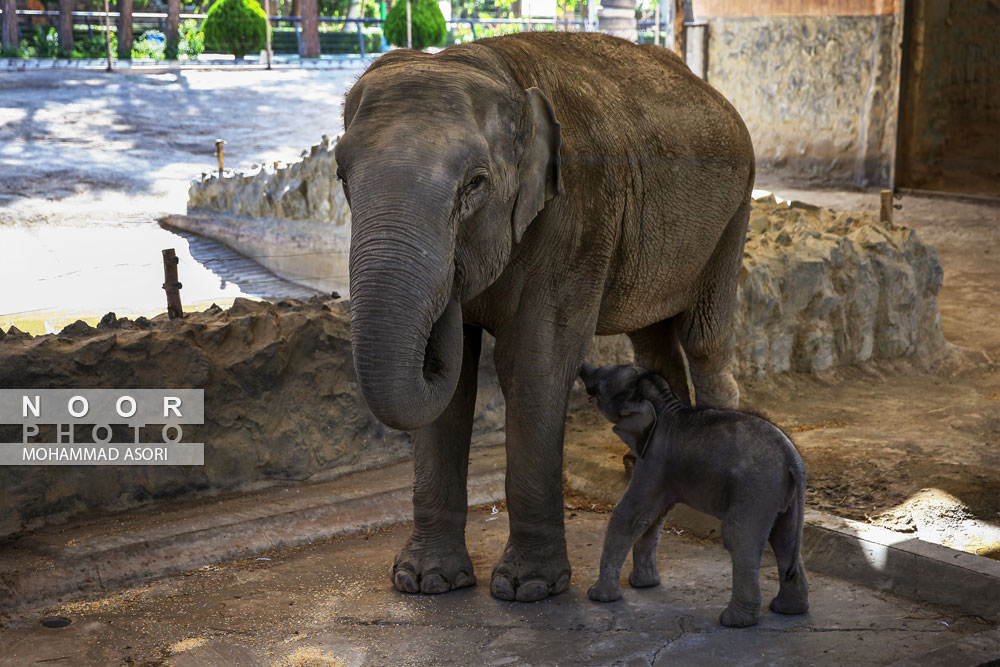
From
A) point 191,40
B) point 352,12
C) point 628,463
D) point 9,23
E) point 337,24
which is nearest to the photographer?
point 628,463

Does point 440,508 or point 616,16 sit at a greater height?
point 616,16

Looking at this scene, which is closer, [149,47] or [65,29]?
[65,29]

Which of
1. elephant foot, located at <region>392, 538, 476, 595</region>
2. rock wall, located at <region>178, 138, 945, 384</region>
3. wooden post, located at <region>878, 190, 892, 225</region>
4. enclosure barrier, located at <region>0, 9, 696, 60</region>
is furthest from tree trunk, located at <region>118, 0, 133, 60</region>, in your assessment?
elephant foot, located at <region>392, 538, 476, 595</region>

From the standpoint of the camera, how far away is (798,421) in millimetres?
7082

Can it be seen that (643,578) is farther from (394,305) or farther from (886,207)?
(886,207)

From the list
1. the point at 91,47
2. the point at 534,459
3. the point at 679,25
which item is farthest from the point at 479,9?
the point at 534,459

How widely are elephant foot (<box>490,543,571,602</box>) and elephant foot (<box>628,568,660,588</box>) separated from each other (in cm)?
27

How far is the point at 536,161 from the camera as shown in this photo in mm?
4094

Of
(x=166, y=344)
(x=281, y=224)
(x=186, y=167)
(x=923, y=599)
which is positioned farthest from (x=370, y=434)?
(x=186, y=167)

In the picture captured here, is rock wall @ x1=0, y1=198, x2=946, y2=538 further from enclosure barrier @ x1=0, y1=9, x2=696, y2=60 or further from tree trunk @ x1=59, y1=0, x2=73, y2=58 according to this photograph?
tree trunk @ x1=59, y1=0, x2=73, y2=58

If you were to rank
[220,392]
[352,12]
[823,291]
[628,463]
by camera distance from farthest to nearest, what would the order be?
1. [352,12]
2. [823,291]
3. [628,463]
4. [220,392]

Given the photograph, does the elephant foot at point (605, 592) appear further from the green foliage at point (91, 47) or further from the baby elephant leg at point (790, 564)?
the green foliage at point (91, 47)

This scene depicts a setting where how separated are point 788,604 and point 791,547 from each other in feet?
0.86

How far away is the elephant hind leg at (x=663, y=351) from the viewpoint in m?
5.87
